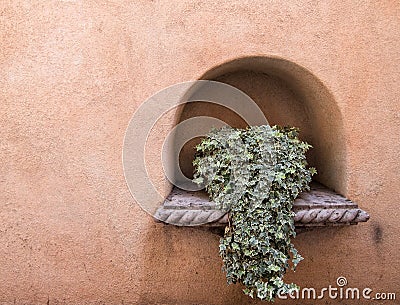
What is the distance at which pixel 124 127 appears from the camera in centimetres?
292

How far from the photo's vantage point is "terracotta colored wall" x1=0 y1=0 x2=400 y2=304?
284cm

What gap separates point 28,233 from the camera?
3.01 meters

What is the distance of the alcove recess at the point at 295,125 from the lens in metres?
2.77

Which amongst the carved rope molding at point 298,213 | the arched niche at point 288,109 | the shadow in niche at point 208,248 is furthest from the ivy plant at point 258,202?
the arched niche at point 288,109

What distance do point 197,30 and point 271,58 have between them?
0.54 metres

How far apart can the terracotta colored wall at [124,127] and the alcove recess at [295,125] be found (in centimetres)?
15

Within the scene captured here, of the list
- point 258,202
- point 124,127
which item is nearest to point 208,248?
point 258,202

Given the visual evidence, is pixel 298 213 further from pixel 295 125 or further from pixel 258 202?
pixel 295 125

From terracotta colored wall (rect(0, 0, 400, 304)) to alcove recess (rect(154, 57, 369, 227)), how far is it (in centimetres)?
15

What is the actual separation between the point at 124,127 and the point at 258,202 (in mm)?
1062

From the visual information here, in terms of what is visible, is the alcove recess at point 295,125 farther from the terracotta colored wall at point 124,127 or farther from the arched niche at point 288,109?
the terracotta colored wall at point 124,127

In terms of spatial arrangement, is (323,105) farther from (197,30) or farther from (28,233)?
(28,233)

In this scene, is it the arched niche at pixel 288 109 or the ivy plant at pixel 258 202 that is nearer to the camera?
the ivy plant at pixel 258 202

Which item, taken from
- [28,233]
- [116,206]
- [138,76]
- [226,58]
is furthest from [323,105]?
[28,233]
